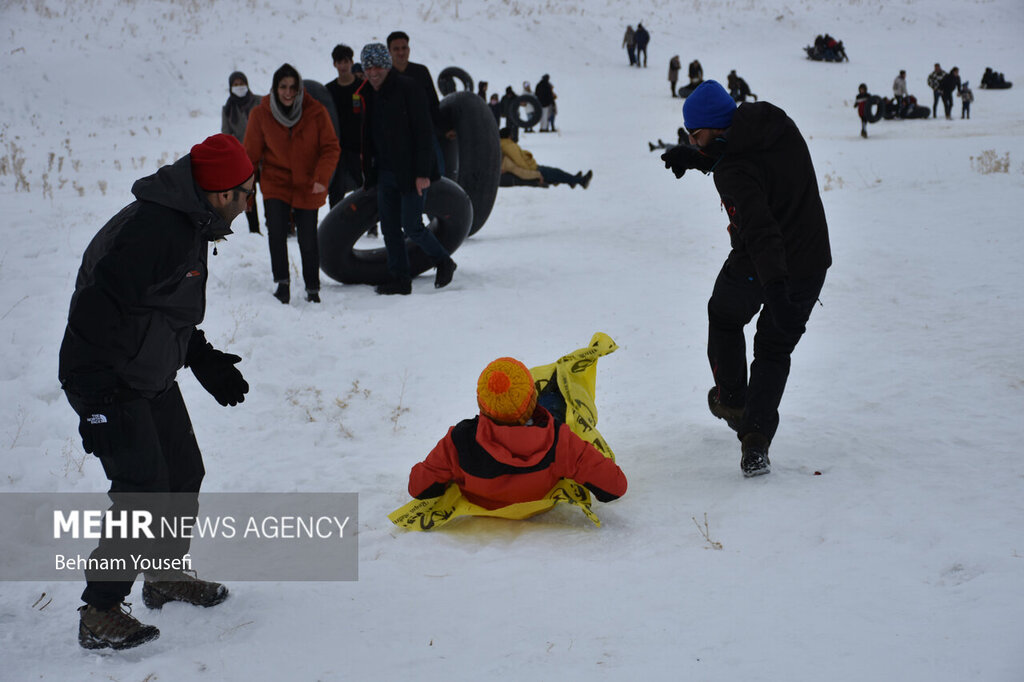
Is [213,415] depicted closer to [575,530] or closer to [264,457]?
[264,457]

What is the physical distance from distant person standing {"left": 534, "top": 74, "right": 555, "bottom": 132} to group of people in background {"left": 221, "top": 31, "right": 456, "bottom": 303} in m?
15.8

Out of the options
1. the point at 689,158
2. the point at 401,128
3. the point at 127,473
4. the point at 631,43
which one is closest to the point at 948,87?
the point at 631,43

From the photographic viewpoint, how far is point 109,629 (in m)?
2.80

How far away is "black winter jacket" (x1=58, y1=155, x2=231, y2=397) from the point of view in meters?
2.61

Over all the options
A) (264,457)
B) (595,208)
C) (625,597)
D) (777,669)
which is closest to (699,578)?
(625,597)

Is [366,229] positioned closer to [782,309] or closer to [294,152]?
[294,152]

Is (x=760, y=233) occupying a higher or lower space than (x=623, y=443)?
higher

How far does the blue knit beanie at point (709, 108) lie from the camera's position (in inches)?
145

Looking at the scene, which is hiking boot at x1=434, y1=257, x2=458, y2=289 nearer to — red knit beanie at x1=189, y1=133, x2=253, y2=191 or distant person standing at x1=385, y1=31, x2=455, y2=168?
distant person standing at x1=385, y1=31, x2=455, y2=168

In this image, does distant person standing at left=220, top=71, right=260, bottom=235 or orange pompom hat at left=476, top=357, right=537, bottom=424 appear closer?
orange pompom hat at left=476, top=357, right=537, bottom=424

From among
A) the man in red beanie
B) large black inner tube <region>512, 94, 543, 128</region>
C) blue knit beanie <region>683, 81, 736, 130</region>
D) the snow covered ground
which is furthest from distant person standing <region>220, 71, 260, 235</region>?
large black inner tube <region>512, 94, 543, 128</region>

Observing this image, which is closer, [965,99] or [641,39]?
[965,99]

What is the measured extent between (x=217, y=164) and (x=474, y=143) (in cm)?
647

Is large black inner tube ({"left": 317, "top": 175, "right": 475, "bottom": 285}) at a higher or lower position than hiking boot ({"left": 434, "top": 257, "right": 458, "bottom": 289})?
higher
